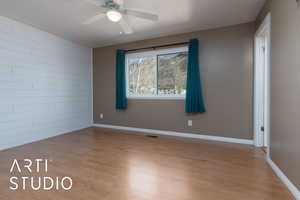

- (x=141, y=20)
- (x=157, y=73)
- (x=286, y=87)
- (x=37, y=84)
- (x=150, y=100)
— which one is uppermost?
(x=141, y=20)

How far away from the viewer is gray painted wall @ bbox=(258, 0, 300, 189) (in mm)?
1578

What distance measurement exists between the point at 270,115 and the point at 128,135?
2.83m

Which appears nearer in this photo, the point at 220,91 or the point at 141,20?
the point at 141,20

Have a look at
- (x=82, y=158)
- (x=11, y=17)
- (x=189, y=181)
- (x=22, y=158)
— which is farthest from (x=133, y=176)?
(x=11, y=17)

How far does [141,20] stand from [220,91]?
212 cm

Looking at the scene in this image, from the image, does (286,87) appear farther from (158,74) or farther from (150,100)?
(150,100)

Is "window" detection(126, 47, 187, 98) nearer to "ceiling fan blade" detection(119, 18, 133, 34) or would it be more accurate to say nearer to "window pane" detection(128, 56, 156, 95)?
"window pane" detection(128, 56, 156, 95)

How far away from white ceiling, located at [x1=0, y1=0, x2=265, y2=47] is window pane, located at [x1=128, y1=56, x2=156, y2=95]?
0.69 meters

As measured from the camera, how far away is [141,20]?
3.03m

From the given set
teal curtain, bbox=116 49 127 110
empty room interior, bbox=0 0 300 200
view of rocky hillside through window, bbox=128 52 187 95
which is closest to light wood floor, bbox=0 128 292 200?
empty room interior, bbox=0 0 300 200

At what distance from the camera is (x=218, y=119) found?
3406 millimetres

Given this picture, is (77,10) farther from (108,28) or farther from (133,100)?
(133,100)

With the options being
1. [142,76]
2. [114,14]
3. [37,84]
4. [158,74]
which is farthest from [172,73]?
A: [37,84]

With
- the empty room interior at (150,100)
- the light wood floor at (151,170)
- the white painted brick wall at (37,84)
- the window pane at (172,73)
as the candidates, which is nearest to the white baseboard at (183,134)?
the empty room interior at (150,100)
